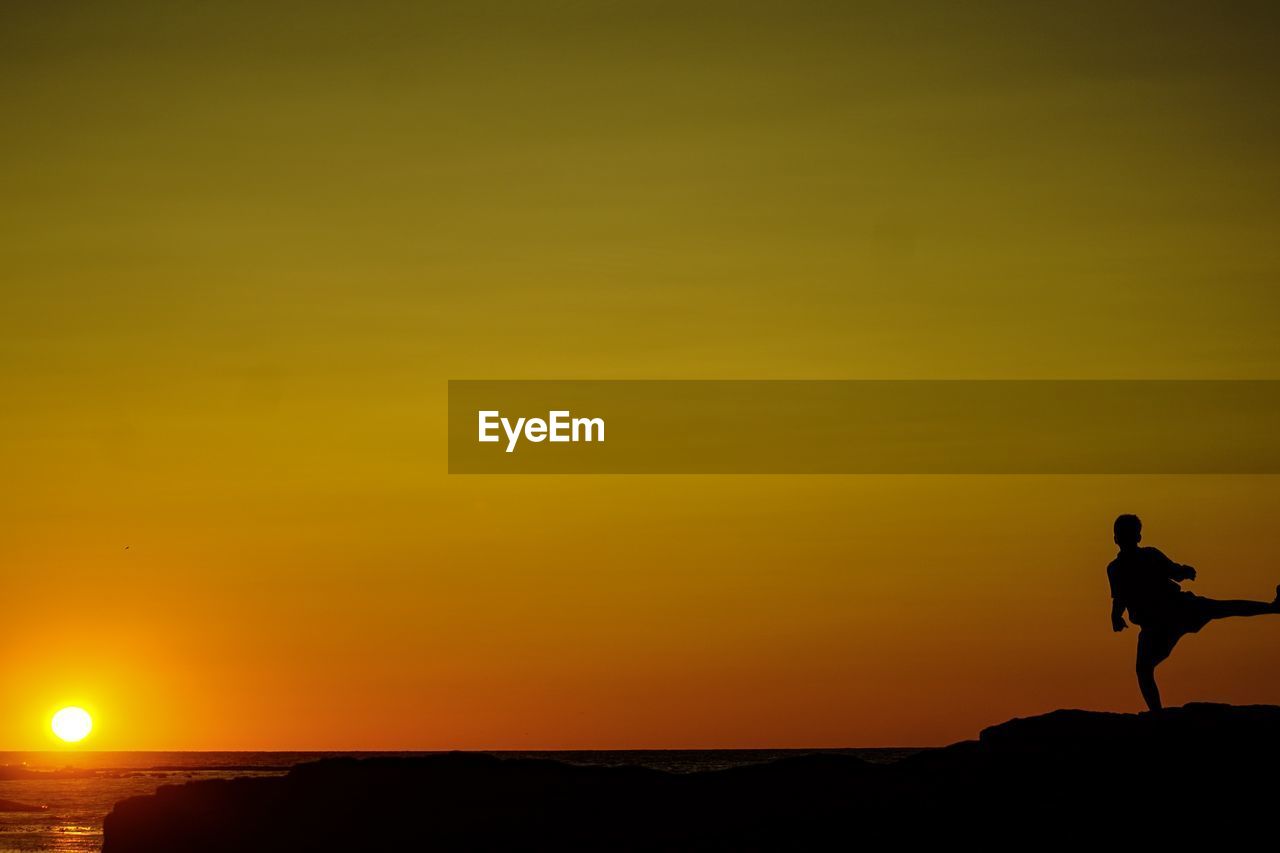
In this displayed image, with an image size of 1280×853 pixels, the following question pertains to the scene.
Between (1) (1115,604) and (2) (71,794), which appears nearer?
(1) (1115,604)

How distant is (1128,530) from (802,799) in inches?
182

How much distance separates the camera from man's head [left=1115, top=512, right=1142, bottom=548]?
1738 cm

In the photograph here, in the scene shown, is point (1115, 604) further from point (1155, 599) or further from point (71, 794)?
point (71, 794)

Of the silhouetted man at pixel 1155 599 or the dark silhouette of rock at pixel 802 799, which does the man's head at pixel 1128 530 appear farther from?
the dark silhouette of rock at pixel 802 799

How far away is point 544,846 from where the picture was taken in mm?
18047

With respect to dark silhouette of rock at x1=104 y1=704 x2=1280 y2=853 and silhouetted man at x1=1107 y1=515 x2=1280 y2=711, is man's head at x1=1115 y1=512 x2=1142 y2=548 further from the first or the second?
dark silhouette of rock at x1=104 y1=704 x2=1280 y2=853

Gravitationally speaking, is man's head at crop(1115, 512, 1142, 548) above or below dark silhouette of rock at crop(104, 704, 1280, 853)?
above

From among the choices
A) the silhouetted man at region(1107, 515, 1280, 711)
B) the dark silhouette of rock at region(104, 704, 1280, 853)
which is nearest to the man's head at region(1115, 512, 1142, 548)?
the silhouetted man at region(1107, 515, 1280, 711)

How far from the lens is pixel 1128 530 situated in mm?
17391

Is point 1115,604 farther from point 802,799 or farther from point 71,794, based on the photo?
point 71,794

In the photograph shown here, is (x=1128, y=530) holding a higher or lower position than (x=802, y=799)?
higher

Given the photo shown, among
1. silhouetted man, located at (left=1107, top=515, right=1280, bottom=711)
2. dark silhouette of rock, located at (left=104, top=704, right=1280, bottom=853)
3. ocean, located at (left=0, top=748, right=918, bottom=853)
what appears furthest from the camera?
ocean, located at (left=0, top=748, right=918, bottom=853)

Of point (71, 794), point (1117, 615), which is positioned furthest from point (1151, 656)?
point (71, 794)

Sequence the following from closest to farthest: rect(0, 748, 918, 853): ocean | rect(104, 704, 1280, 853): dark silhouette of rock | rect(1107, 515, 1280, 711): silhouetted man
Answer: rect(104, 704, 1280, 853): dark silhouette of rock → rect(1107, 515, 1280, 711): silhouetted man → rect(0, 748, 918, 853): ocean
